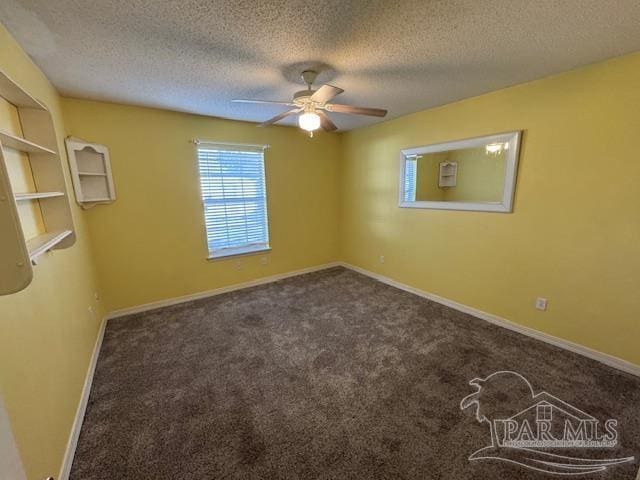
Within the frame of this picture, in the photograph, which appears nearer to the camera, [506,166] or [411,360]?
[411,360]

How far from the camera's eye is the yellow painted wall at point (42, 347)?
1.07 m

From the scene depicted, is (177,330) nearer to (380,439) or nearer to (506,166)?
(380,439)

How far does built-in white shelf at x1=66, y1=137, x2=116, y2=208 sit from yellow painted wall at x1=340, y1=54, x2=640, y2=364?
3.52 m

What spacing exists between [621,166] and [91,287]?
15.4 ft

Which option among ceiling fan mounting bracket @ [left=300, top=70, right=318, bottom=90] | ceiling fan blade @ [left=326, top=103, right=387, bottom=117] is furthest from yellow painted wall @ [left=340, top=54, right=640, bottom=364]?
ceiling fan mounting bracket @ [left=300, top=70, right=318, bottom=90]

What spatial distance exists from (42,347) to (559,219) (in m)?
3.72

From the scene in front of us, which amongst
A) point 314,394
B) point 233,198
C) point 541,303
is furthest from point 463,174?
point 233,198

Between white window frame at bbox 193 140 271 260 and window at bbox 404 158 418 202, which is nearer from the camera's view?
white window frame at bbox 193 140 271 260

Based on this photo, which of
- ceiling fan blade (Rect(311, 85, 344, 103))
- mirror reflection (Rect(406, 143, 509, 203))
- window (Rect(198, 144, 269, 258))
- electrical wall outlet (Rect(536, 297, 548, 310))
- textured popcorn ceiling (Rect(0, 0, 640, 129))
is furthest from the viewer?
window (Rect(198, 144, 269, 258))

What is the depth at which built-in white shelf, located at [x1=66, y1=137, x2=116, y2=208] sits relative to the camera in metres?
2.57

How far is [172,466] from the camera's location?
144 cm

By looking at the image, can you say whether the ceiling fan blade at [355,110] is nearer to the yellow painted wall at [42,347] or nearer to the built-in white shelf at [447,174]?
the built-in white shelf at [447,174]

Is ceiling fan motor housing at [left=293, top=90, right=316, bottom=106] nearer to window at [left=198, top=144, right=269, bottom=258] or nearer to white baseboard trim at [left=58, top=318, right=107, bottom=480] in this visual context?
window at [left=198, top=144, right=269, bottom=258]

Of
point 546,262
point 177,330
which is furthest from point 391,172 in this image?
point 177,330
